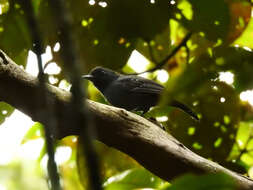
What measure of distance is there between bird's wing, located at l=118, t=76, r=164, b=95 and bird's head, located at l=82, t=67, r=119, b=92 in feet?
0.64

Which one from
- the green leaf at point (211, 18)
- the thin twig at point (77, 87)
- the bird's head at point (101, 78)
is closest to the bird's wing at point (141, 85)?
the bird's head at point (101, 78)

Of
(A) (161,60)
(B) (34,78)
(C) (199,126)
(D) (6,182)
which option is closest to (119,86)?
(A) (161,60)

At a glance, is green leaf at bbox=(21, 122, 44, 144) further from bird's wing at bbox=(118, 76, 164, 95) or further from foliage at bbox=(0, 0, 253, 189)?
bird's wing at bbox=(118, 76, 164, 95)

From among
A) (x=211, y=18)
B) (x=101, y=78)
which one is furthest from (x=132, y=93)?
(x=211, y=18)

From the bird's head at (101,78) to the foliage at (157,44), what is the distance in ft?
6.56

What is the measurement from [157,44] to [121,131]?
1.26 metres

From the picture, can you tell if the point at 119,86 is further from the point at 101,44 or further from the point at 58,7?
the point at 58,7

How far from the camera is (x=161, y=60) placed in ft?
13.8

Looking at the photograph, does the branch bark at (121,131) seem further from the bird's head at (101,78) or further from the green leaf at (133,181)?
the bird's head at (101,78)

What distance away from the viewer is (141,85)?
233 inches

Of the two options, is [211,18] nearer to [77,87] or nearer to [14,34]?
[14,34]

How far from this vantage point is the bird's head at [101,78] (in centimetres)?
629

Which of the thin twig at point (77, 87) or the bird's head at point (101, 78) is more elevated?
the bird's head at point (101, 78)

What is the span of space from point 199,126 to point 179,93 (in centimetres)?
278
